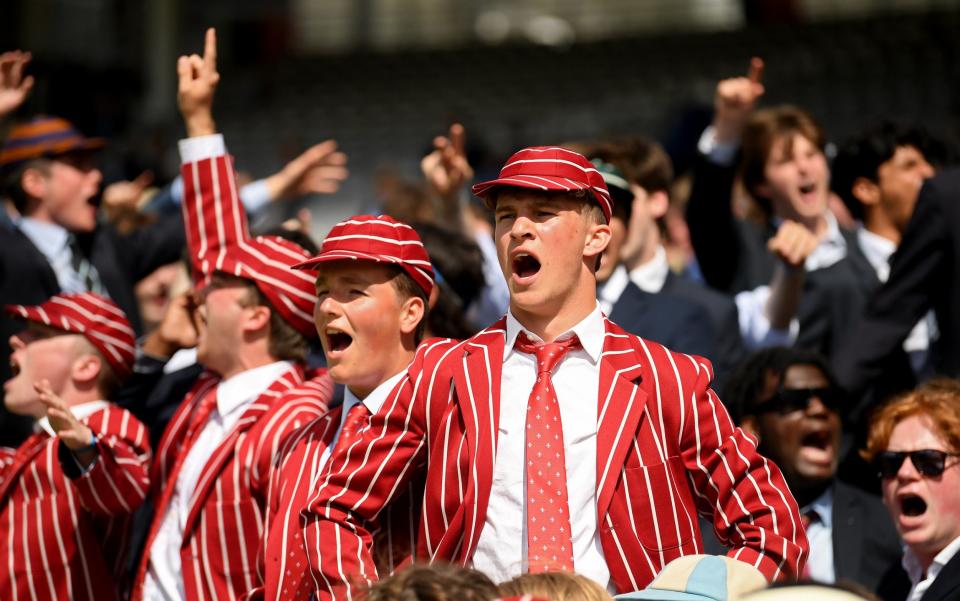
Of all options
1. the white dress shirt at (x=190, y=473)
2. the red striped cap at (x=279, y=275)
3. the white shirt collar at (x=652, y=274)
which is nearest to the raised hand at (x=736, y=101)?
the white shirt collar at (x=652, y=274)

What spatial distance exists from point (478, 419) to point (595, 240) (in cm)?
51

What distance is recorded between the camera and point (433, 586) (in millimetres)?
2531

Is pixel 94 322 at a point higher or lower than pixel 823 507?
higher

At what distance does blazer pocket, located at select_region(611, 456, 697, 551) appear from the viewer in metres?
3.19

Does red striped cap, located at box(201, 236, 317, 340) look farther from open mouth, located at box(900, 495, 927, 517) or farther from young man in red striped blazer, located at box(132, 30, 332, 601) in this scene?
open mouth, located at box(900, 495, 927, 517)

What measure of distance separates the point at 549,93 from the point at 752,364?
14.7 metres

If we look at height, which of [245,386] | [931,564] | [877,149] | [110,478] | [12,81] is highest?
[12,81]

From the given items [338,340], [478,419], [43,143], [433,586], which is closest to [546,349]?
[478,419]

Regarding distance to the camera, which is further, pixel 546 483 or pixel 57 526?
pixel 57 526

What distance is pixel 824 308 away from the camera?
18.0ft

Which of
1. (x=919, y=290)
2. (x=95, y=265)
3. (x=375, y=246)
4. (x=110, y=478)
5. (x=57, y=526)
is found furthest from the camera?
(x=95, y=265)

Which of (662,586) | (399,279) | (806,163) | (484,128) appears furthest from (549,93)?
(662,586)

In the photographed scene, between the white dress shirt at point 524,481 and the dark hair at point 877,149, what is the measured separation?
291 cm

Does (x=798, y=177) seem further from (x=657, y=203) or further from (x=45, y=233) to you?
(x=45, y=233)
